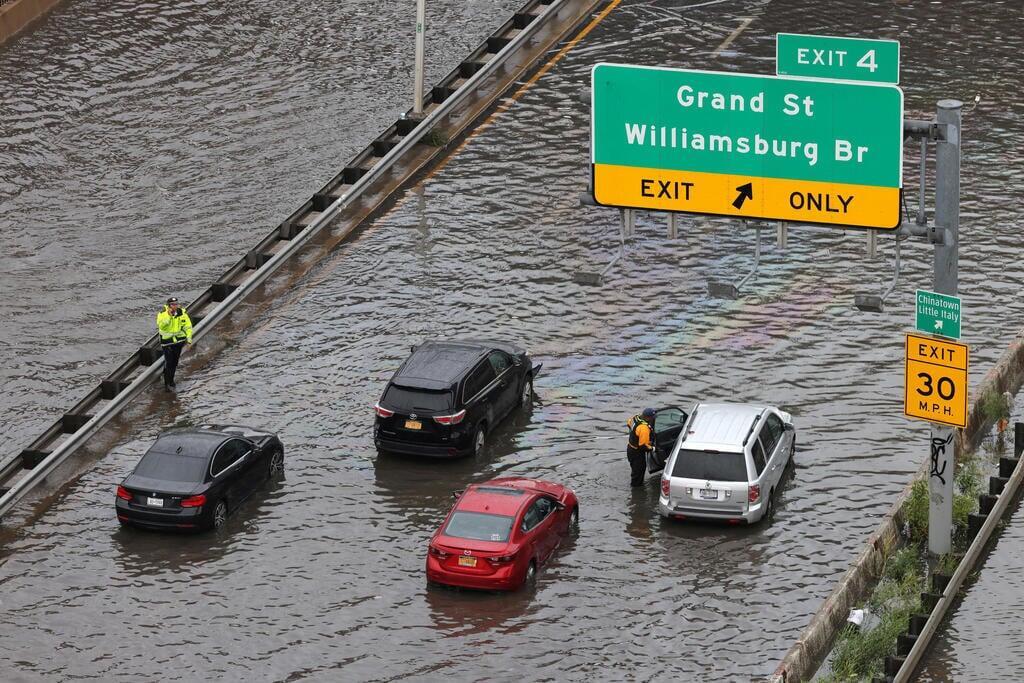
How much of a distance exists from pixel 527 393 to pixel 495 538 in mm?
7077

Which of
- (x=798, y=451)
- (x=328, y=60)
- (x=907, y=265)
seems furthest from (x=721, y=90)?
(x=328, y=60)

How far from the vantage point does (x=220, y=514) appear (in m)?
31.5

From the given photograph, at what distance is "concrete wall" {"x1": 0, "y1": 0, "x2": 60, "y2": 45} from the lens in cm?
5319

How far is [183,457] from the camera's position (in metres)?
31.3

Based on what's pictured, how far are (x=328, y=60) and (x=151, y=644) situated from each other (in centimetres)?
2700

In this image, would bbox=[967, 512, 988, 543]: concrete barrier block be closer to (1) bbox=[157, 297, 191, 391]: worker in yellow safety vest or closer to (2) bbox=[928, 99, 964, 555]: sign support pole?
(2) bbox=[928, 99, 964, 555]: sign support pole

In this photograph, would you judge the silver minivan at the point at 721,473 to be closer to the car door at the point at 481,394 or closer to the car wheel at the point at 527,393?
the car door at the point at 481,394

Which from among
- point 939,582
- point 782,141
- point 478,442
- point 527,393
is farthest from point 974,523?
point 527,393

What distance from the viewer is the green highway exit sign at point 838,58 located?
2542cm

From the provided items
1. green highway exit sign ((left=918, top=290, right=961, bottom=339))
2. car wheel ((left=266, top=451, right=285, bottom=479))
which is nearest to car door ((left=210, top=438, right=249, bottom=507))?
car wheel ((left=266, top=451, right=285, bottom=479))

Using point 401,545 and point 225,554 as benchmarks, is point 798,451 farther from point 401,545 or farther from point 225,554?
point 225,554

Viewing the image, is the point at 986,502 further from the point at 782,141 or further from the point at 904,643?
the point at 782,141

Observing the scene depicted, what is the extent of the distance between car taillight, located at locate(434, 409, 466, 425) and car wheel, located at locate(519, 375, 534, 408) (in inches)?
100

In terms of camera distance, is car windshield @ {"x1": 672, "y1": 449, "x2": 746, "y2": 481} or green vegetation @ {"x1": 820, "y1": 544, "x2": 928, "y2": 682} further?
car windshield @ {"x1": 672, "y1": 449, "x2": 746, "y2": 481}
